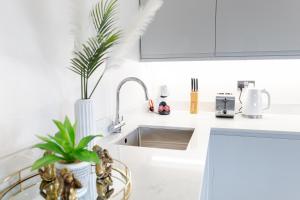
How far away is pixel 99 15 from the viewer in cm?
102

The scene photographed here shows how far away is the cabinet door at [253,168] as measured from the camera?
1.56 meters

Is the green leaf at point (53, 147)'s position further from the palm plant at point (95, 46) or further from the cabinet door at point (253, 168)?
the cabinet door at point (253, 168)

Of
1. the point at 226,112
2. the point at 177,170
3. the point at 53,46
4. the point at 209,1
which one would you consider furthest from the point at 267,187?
the point at 53,46

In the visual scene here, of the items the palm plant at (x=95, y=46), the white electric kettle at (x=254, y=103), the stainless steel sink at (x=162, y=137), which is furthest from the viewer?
the white electric kettle at (x=254, y=103)

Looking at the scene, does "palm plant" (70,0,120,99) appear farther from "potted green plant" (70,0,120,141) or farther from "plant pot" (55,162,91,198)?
"plant pot" (55,162,91,198)

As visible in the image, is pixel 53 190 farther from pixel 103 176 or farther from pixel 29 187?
pixel 29 187

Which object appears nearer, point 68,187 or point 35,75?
point 68,187

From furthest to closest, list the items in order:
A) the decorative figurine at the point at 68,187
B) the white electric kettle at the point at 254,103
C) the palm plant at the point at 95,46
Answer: the white electric kettle at the point at 254,103 → the palm plant at the point at 95,46 → the decorative figurine at the point at 68,187

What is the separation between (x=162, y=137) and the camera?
1.75 meters

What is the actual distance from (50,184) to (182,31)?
1.71m

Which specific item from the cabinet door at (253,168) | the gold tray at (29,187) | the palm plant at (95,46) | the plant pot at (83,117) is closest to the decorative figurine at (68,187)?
the gold tray at (29,187)

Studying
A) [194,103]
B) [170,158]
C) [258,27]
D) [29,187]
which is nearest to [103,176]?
[29,187]

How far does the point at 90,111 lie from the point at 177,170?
43 cm

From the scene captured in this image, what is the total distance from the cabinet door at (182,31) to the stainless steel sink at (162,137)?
26.6 inches
